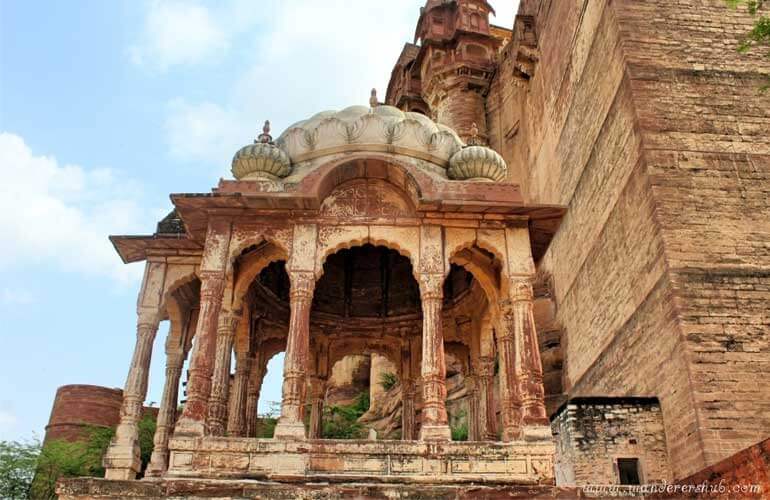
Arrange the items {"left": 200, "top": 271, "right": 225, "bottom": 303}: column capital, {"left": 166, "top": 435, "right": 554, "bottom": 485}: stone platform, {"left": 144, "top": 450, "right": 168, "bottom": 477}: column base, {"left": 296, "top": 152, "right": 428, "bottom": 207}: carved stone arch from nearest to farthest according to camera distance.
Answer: {"left": 166, "top": 435, "right": 554, "bottom": 485}: stone platform < {"left": 200, "top": 271, "right": 225, "bottom": 303}: column capital < {"left": 296, "top": 152, "right": 428, "bottom": 207}: carved stone arch < {"left": 144, "top": 450, "right": 168, "bottom": 477}: column base

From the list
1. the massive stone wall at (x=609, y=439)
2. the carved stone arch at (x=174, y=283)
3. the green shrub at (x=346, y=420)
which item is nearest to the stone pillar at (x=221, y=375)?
the carved stone arch at (x=174, y=283)

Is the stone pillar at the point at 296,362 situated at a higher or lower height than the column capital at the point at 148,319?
lower

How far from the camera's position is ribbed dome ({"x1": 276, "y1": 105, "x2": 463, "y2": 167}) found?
10.4 metres

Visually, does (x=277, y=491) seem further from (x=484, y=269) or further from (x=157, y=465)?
(x=484, y=269)

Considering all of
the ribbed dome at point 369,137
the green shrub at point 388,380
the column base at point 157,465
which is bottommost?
the column base at point 157,465

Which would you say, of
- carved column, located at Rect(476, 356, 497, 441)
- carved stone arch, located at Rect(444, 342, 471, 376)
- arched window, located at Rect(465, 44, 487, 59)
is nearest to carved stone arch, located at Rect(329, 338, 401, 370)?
carved stone arch, located at Rect(444, 342, 471, 376)

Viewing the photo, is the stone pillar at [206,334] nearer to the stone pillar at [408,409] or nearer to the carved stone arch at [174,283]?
→ the carved stone arch at [174,283]

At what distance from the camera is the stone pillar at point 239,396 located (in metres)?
11.6

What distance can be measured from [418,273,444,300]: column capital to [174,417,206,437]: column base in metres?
3.30

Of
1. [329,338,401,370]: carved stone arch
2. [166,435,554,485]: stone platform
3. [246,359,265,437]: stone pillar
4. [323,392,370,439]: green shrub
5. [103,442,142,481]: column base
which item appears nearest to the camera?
[166,435,554,485]: stone platform

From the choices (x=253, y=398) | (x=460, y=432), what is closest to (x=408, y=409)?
(x=253, y=398)

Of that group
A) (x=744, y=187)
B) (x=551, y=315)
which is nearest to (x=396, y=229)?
(x=744, y=187)

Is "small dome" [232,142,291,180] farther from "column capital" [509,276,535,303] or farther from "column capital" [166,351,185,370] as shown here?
"column capital" [509,276,535,303]

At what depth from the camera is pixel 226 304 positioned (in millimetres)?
10070
